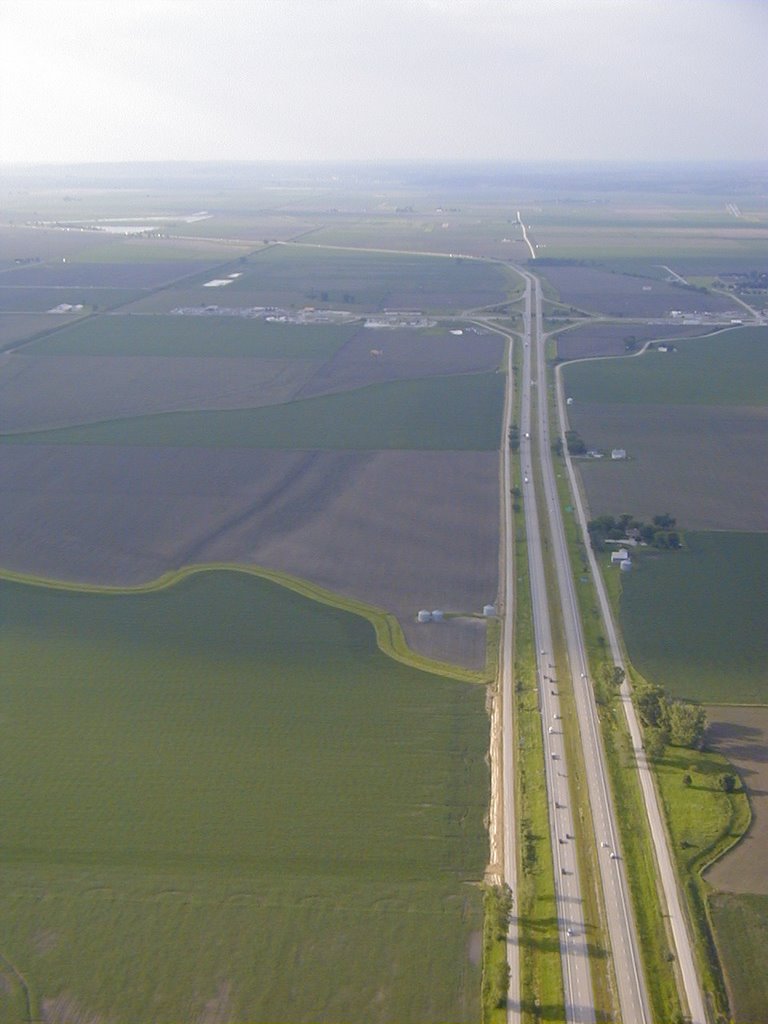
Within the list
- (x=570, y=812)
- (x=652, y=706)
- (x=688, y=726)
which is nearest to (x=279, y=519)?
(x=652, y=706)

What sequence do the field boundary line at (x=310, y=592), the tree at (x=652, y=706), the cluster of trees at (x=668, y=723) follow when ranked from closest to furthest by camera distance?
the cluster of trees at (x=668, y=723), the tree at (x=652, y=706), the field boundary line at (x=310, y=592)

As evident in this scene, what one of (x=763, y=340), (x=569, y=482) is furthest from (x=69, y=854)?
(x=763, y=340)

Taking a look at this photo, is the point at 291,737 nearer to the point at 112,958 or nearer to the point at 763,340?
the point at 112,958

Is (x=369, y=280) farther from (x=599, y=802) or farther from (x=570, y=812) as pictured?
(x=570, y=812)

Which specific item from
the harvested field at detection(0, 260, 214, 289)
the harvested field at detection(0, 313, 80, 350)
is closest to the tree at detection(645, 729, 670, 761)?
the harvested field at detection(0, 313, 80, 350)

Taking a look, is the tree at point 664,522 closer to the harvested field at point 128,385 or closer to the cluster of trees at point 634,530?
the cluster of trees at point 634,530

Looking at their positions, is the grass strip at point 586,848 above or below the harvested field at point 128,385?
below

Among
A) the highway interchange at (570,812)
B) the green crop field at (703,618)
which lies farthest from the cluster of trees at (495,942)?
the green crop field at (703,618)

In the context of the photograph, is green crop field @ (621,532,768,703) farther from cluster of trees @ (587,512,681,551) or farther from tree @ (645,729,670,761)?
tree @ (645,729,670,761)
